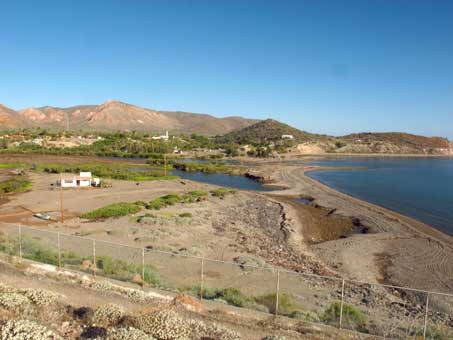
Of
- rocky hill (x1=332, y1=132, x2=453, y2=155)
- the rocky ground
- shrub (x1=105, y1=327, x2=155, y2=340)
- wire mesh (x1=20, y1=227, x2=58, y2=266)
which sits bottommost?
wire mesh (x1=20, y1=227, x2=58, y2=266)

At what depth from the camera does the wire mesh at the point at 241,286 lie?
1359cm

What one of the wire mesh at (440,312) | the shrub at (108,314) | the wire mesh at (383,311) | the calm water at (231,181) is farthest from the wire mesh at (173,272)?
the calm water at (231,181)

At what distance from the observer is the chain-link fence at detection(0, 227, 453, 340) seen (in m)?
12.5

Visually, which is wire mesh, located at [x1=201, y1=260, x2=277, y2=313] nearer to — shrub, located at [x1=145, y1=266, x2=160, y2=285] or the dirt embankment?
shrub, located at [x1=145, y1=266, x2=160, y2=285]

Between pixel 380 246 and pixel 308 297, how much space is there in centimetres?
1487

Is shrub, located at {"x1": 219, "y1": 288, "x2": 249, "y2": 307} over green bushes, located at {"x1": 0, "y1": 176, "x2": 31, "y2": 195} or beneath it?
over

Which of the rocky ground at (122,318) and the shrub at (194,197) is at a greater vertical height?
the rocky ground at (122,318)

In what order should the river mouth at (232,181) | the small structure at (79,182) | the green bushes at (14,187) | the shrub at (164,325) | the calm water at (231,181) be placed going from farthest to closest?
the calm water at (231,181)
the river mouth at (232,181)
the small structure at (79,182)
the green bushes at (14,187)
the shrub at (164,325)

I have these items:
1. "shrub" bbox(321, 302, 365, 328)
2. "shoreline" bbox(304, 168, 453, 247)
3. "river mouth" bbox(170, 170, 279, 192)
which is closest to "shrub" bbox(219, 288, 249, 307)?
"shrub" bbox(321, 302, 365, 328)

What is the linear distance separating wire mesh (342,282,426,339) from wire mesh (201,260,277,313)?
2.99 m

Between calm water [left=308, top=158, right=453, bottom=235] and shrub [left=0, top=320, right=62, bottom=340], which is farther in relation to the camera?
calm water [left=308, top=158, right=453, bottom=235]

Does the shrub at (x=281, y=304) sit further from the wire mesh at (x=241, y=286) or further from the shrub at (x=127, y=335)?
the shrub at (x=127, y=335)

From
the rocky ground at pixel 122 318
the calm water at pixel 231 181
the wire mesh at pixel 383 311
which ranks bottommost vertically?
the calm water at pixel 231 181

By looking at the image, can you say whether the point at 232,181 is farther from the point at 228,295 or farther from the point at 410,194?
the point at 228,295
